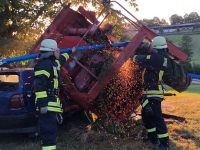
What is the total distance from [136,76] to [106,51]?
2.50ft

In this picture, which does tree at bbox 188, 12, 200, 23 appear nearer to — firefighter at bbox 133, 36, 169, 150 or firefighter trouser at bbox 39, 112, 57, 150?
firefighter at bbox 133, 36, 169, 150

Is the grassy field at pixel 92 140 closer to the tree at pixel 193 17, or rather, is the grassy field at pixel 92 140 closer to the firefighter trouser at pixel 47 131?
the firefighter trouser at pixel 47 131

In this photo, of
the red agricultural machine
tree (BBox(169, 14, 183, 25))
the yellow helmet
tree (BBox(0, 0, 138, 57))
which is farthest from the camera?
tree (BBox(169, 14, 183, 25))

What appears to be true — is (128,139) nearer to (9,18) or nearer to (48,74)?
(48,74)

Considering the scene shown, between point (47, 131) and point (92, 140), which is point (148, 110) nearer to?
point (92, 140)

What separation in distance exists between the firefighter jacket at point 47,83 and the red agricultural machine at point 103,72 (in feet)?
3.75

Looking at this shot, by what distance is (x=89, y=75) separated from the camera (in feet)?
20.1

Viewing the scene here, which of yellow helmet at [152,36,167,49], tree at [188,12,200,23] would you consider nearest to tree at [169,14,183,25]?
tree at [188,12,200,23]

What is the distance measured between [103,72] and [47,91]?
1.37 meters

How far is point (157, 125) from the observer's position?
5.49m

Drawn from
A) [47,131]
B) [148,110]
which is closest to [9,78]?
[47,131]

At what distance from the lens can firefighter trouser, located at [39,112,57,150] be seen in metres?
4.61

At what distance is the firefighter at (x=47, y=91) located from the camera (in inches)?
179

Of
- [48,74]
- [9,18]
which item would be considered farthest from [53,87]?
[9,18]
